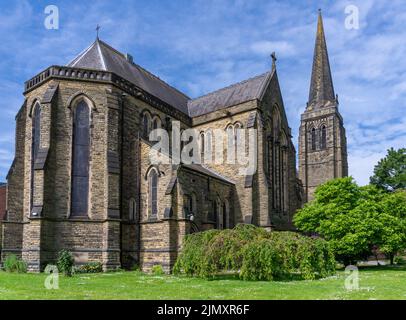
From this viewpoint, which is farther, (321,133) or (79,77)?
(321,133)

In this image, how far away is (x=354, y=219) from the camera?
26391 millimetres

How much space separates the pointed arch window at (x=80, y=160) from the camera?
2473 centimetres

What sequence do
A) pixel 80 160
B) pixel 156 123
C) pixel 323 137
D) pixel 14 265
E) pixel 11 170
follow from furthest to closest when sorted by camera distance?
pixel 323 137 → pixel 156 123 → pixel 11 170 → pixel 80 160 → pixel 14 265

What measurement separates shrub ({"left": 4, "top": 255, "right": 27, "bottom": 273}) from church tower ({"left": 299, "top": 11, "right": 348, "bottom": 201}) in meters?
47.5

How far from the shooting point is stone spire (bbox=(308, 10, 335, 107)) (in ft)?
210

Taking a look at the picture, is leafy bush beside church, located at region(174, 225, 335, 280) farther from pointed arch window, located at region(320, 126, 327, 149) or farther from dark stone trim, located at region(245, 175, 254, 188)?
pointed arch window, located at region(320, 126, 327, 149)

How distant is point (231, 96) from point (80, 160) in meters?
17.4

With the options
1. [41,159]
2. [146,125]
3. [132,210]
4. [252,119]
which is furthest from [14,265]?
[252,119]

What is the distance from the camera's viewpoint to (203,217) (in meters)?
28.8

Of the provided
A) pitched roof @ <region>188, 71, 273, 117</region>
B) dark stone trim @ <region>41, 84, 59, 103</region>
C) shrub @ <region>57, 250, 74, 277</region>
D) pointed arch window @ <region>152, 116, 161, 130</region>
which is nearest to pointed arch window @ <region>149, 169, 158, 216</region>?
pointed arch window @ <region>152, 116, 161, 130</region>

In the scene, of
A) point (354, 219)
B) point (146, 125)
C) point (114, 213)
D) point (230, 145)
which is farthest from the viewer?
point (230, 145)

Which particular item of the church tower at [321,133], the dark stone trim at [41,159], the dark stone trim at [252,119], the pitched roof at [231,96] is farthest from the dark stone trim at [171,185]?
the church tower at [321,133]

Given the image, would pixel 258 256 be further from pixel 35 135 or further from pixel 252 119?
pixel 252 119
